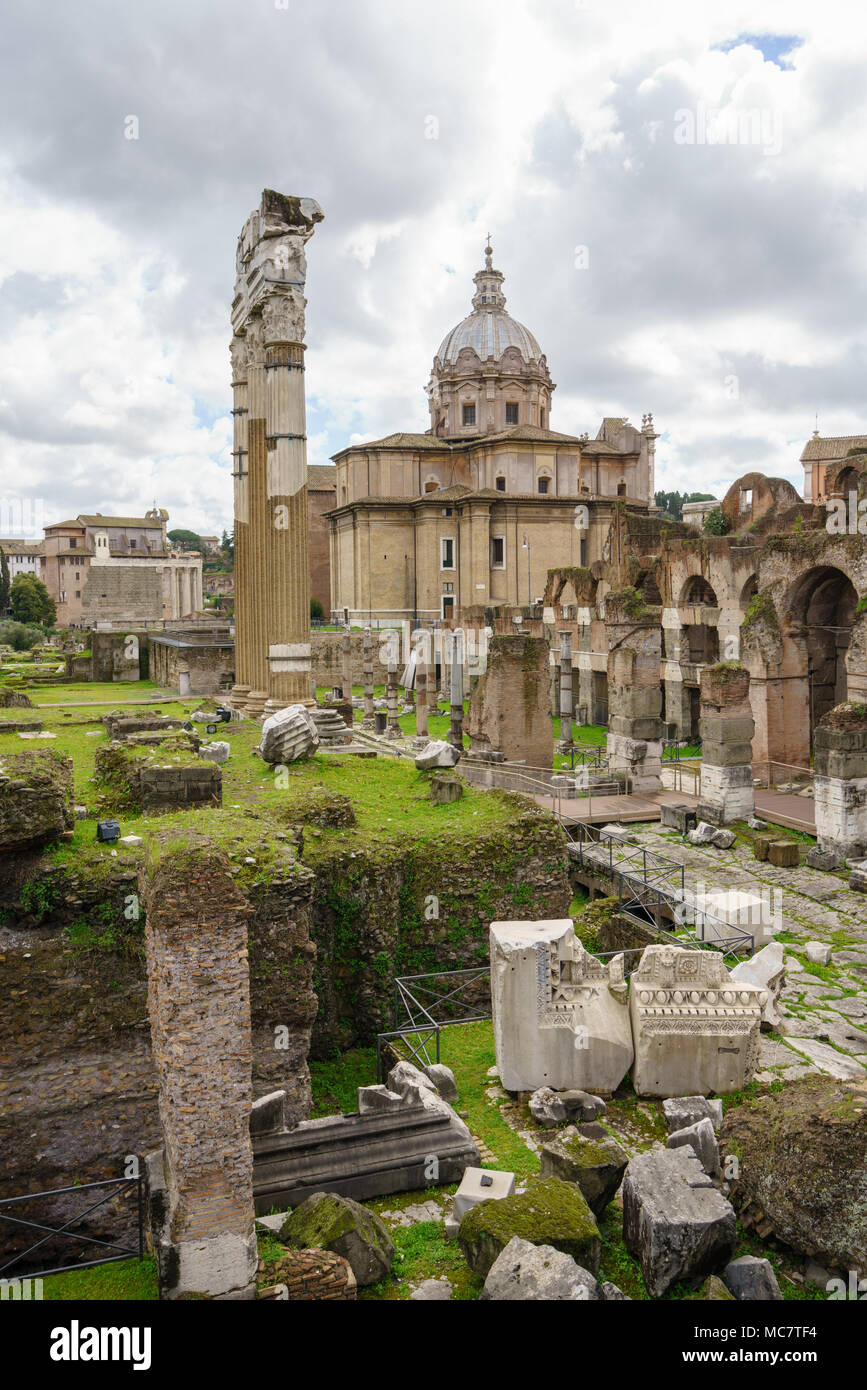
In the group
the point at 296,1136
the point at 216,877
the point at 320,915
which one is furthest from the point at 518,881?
the point at 216,877

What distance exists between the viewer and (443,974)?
25.9 feet

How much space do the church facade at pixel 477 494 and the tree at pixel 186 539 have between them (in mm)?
75622

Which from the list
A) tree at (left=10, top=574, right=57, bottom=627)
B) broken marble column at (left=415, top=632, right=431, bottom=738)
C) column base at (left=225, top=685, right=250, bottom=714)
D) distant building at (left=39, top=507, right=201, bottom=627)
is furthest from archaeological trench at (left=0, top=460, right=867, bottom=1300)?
tree at (left=10, top=574, right=57, bottom=627)

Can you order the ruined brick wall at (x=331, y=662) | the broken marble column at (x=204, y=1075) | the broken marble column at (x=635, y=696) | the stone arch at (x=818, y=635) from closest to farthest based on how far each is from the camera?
the broken marble column at (x=204, y=1075) < the broken marble column at (x=635, y=696) < the stone arch at (x=818, y=635) < the ruined brick wall at (x=331, y=662)

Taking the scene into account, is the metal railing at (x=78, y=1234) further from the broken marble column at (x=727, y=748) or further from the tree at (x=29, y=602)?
the tree at (x=29, y=602)

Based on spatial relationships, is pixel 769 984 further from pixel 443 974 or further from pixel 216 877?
pixel 216 877

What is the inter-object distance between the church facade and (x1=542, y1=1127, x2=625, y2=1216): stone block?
36.6 m

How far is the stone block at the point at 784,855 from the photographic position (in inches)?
511

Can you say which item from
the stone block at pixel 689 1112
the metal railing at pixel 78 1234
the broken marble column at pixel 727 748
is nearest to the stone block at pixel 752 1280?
the stone block at pixel 689 1112

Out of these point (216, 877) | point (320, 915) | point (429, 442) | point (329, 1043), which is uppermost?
point (429, 442)

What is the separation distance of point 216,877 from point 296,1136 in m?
2.15

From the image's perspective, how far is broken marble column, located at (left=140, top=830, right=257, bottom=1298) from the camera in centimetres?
434

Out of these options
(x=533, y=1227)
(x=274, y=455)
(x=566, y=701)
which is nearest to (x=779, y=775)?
(x=566, y=701)

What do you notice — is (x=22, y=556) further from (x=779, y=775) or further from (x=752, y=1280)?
(x=752, y=1280)
